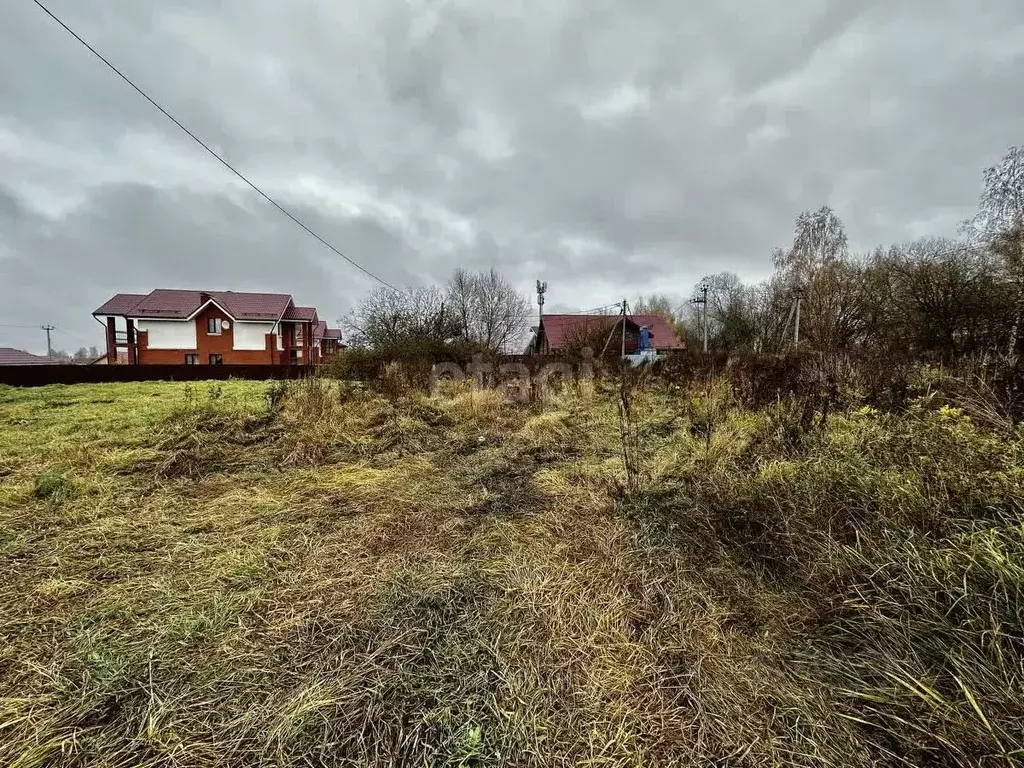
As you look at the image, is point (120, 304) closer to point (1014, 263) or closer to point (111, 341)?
point (111, 341)

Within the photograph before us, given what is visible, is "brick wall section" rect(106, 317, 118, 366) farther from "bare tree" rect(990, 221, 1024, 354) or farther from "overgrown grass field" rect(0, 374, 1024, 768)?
"bare tree" rect(990, 221, 1024, 354)

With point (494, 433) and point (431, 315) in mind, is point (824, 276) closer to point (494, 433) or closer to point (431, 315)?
point (494, 433)

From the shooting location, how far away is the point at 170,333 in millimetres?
25125

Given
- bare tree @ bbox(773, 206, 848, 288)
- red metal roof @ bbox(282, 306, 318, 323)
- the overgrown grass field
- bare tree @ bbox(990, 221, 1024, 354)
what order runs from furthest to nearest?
red metal roof @ bbox(282, 306, 318, 323)
bare tree @ bbox(773, 206, 848, 288)
bare tree @ bbox(990, 221, 1024, 354)
the overgrown grass field

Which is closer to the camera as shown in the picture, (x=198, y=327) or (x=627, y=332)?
(x=627, y=332)

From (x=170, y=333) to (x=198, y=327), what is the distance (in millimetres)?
1617

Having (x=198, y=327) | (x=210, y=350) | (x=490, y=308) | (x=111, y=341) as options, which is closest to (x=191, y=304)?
(x=198, y=327)

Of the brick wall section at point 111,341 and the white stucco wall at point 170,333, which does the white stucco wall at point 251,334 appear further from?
the brick wall section at point 111,341

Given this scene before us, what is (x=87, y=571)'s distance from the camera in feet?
7.03

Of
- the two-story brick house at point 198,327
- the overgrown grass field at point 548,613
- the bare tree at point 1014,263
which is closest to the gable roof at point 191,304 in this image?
the two-story brick house at point 198,327

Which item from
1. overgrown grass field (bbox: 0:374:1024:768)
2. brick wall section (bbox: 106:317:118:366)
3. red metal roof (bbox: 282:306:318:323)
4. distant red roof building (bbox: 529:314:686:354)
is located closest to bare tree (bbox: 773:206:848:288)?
distant red roof building (bbox: 529:314:686:354)

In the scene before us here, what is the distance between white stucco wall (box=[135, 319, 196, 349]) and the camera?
24797 mm

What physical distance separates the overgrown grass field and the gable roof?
2725 centimetres

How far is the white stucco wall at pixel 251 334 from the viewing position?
2630 cm
